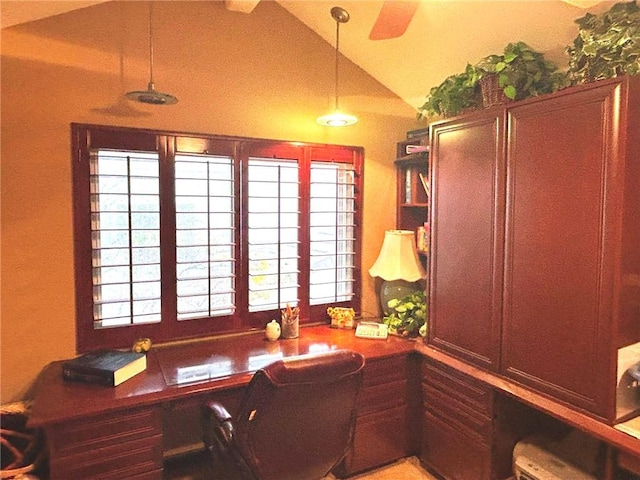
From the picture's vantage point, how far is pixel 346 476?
96.2 inches

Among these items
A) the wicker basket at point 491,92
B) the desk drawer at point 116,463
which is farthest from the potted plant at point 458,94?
the desk drawer at point 116,463

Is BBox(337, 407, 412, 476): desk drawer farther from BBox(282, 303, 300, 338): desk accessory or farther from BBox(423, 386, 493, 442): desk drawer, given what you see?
BBox(282, 303, 300, 338): desk accessory

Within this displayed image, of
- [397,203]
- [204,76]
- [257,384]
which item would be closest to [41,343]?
[257,384]

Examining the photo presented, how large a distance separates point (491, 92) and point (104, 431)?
226cm

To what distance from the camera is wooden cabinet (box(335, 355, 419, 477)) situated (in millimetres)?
2428

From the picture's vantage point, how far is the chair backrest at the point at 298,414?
5.42 ft

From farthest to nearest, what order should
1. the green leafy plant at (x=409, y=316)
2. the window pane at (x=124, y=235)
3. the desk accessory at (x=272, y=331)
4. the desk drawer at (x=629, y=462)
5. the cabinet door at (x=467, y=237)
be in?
the green leafy plant at (x=409, y=316) < the desk accessory at (x=272, y=331) < the window pane at (x=124, y=235) < the cabinet door at (x=467, y=237) < the desk drawer at (x=629, y=462)

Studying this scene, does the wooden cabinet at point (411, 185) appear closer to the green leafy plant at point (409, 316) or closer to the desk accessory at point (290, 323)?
the green leafy plant at point (409, 316)

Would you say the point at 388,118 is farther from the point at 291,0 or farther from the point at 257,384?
the point at 257,384

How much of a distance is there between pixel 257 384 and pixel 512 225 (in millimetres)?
1299

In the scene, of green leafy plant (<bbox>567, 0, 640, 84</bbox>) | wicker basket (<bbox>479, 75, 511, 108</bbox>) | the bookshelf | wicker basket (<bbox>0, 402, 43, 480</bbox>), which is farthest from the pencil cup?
green leafy plant (<bbox>567, 0, 640, 84</bbox>)

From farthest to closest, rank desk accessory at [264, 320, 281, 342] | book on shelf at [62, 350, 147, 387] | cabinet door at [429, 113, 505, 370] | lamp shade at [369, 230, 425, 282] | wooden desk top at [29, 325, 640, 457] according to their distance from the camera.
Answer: lamp shade at [369, 230, 425, 282] → desk accessory at [264, 320, 281, 342] → cabinet door at [429, 113, 505, 370] → book on shelf at [62, 350, 147, 387] → wooden desk top at [29, 325, 640, 457]

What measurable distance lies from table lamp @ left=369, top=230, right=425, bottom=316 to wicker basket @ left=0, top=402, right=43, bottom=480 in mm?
2020

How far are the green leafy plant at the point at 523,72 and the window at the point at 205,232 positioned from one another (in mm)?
1156
